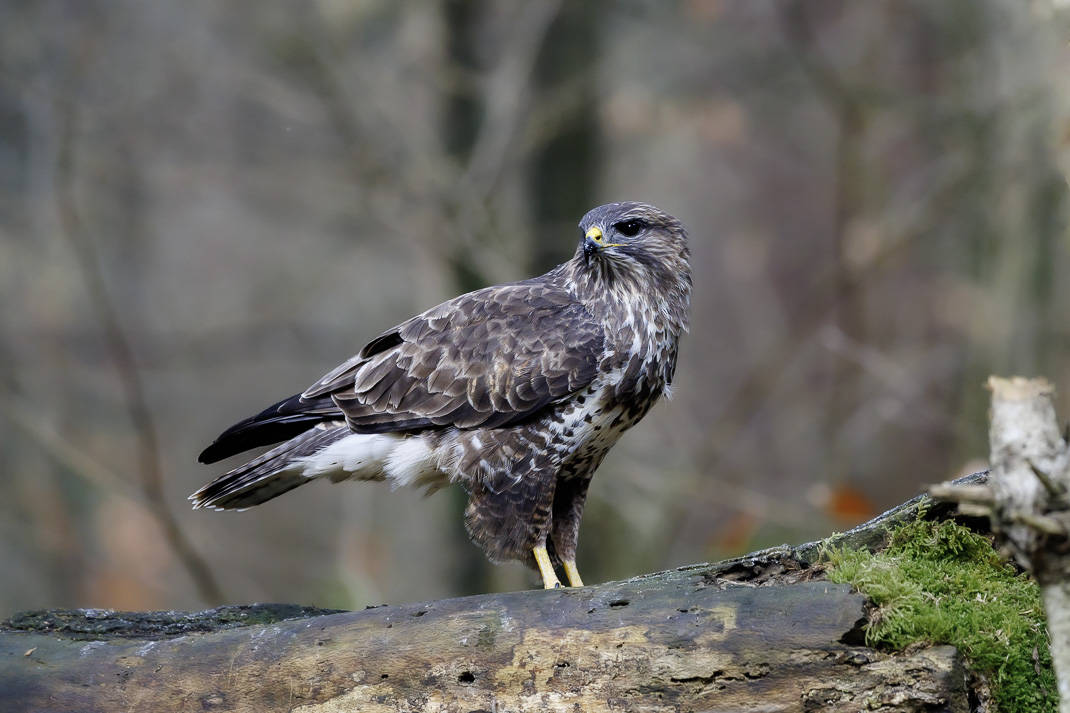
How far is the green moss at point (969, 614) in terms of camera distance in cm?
286

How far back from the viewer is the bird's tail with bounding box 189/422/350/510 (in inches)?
179

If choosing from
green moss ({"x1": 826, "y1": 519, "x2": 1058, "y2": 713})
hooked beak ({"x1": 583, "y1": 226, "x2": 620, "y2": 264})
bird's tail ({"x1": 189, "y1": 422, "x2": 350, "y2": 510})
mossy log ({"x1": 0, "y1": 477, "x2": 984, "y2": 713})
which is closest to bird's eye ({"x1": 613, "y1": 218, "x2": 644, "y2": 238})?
hooked beak ({"x1": 583, "y1": 226, "x2": 620, "y2": 264})

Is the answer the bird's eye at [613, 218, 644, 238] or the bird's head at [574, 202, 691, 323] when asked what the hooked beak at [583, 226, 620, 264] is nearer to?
the bird's head at [574, 202, 691, 323]

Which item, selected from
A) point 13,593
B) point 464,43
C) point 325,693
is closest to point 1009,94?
point 464,43

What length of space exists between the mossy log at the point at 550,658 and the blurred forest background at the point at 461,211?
356 cm

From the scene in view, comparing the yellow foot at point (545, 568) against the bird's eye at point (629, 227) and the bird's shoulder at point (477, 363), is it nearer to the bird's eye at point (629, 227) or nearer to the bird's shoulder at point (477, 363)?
the bird's shoulder at point (477, 363)

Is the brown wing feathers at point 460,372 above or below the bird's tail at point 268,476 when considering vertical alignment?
above

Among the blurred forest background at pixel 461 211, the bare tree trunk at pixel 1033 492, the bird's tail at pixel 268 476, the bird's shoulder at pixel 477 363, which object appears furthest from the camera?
the blurred forest background at pixel 461 211

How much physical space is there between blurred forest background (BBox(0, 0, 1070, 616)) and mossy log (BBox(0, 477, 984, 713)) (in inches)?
140

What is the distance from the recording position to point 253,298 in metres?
13.1

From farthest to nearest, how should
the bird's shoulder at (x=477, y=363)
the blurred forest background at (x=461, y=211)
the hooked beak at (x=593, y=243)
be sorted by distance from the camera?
the blurred forest background at (x=461, y=211)
the hooked beak at (x=593, y=243)
the bird's shoulder at (x=477, y=363)

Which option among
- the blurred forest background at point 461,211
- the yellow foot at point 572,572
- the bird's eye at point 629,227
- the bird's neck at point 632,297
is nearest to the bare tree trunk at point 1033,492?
the bird's neck at point 632,297

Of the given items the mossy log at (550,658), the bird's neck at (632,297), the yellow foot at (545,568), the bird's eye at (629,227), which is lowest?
the mossy log at (550,658)

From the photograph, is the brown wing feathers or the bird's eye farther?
the bird's eye
